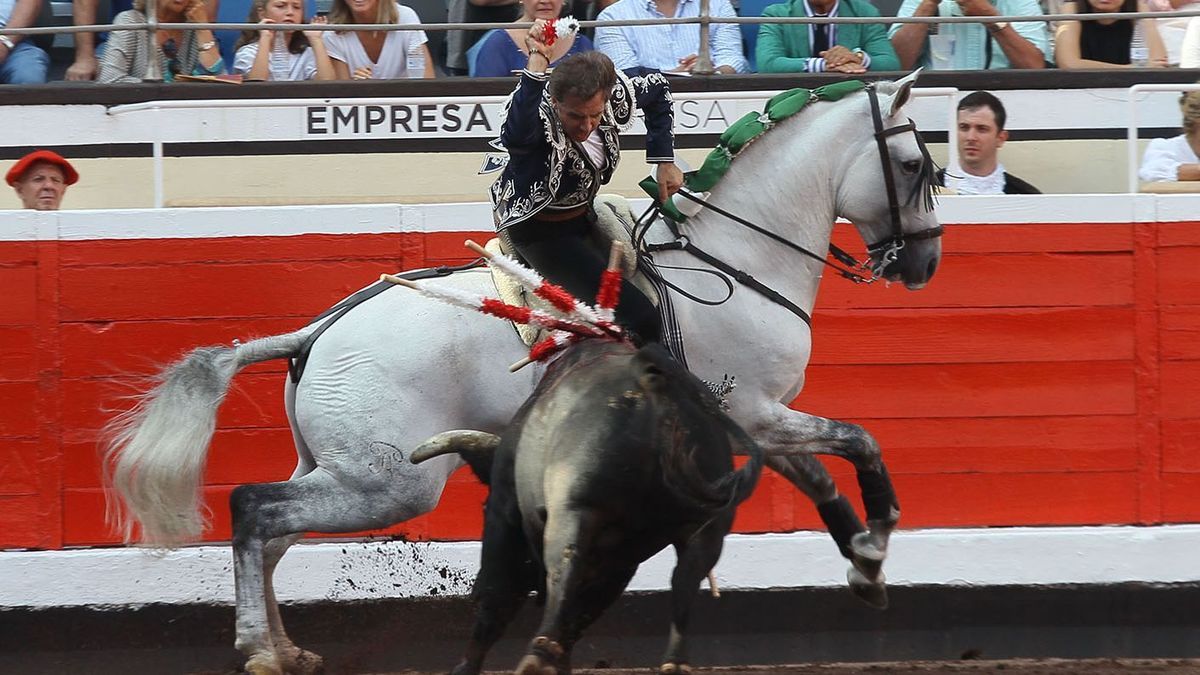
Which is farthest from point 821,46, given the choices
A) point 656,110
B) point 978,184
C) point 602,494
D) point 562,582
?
point 562,582

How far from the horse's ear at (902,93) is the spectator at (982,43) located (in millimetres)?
1846

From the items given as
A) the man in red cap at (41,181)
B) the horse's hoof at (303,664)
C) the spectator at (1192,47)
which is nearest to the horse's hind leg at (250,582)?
the horse's hoof at (303,664)

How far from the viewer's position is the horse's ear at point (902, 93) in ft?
16.2

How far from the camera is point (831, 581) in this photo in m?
6.02

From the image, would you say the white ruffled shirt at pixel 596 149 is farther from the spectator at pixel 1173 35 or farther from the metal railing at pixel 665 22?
the spectator at pixel 1173 35

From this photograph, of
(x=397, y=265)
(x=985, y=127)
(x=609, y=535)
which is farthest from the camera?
(x=985, y=127)

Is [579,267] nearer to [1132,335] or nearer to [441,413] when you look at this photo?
[441,413]

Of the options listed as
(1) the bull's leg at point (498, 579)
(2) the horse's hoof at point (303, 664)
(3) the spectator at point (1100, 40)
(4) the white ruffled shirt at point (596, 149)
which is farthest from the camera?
(3) the spectator at point (1100, 40)

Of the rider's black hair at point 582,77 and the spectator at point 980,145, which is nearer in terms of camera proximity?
the rider's black hair at point 582,77

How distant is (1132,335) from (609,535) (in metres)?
3.47

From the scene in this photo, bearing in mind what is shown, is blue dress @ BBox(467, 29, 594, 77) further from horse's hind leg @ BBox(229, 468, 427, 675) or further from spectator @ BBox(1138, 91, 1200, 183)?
spectator @ BBox(1138, 91, 1200, 183)

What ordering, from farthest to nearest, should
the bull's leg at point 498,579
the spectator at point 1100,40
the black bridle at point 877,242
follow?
the spectator at point 1100,40, the black bridle at point 877,242, the bull's leg at point 498,579

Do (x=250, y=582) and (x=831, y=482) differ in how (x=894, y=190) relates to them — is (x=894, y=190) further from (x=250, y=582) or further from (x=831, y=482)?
(x=250, y=582)

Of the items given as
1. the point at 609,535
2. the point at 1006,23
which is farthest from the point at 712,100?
the point at 609,535
